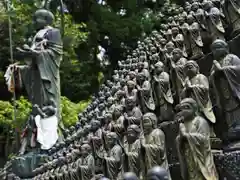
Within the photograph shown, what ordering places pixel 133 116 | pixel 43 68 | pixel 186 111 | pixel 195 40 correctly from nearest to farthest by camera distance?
pixel 186 111
pixel 133 116
pixel 195 40
pixel 43 68

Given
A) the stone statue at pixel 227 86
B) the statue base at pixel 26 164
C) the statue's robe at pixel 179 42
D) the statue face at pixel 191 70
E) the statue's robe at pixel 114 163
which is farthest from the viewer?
the statue base at pixel 26 164

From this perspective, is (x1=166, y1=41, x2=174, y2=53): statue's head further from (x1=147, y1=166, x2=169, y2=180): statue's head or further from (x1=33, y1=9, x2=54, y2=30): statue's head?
(x1=147, y1=166, x2=169, y2=180): statue's head

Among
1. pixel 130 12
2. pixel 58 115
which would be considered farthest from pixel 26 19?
pixel 58 115

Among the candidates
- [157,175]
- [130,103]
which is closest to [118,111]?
[130,103]

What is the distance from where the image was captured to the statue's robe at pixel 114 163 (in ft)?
24.2

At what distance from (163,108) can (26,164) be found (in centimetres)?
423

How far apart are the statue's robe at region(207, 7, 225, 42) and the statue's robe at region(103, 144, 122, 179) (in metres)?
2.46

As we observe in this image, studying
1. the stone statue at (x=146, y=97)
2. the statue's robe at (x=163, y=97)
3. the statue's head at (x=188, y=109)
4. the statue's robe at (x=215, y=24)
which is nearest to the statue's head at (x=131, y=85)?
the stone statue at (x=146, y=97)

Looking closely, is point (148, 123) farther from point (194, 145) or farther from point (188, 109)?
point (194, 145)

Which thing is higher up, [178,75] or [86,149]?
[178,75]

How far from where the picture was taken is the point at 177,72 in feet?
26.4

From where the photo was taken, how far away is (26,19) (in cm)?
1738

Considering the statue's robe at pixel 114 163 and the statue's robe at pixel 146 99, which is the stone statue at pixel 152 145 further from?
the statue's robe at pixel 146 99

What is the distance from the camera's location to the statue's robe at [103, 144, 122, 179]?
738 centimetres
